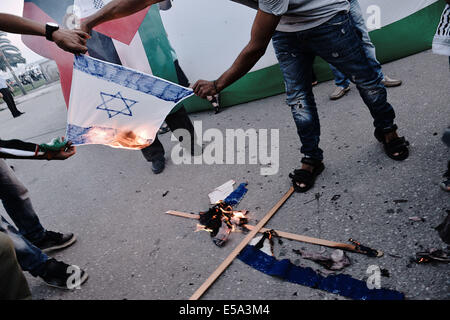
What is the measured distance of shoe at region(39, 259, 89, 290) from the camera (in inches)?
79.7

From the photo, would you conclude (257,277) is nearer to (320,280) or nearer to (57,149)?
(320,280)

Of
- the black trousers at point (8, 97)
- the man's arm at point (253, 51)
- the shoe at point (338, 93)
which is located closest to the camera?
the man's arm at point (253, 51)

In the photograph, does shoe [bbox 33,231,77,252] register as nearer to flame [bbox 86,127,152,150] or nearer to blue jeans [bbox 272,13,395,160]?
flame [bbox 86,127,152,150]

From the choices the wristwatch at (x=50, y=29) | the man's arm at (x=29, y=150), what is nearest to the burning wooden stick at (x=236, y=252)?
the man's arm at (x=29, y=150)

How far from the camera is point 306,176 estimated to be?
2375mm

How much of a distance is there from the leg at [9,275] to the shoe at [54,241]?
3.32ft

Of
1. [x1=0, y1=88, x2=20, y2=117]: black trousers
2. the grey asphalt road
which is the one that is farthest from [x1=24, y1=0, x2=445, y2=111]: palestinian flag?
[x1=0, y1=88, x2=20, y2=117]: black trousers

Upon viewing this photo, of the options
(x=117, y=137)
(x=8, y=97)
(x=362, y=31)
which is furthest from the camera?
(x=8, y=97)

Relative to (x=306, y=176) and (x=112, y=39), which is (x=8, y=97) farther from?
(x=306, y=176)

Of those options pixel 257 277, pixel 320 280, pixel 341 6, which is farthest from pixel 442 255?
pixel 341 6

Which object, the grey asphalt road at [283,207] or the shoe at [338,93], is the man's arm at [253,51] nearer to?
the grey asphalt road at [283,207]

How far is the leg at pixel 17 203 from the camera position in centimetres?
215

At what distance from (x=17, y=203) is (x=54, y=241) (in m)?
0.47

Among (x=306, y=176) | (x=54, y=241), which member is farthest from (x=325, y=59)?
(x=54, y=241)
